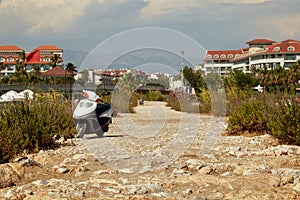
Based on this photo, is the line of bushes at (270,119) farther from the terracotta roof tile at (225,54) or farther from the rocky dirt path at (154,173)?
the terracotta roof tile at (225,54)

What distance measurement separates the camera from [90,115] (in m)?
13.5

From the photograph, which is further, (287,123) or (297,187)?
(287,123)

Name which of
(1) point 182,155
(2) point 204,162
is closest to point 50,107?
(1) point 182,155

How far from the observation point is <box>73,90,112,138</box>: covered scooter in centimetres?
1343

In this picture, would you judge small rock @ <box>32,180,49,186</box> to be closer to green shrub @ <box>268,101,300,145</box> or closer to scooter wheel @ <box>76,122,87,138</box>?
scooter wheel @ <box>76,122,87,138</box>

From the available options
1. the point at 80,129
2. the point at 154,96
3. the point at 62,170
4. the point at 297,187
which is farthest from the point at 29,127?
the point at 154,96

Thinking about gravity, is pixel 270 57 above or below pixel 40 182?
above

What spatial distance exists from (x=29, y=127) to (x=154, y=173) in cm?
421

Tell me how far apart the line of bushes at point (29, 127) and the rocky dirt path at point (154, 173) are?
0.51 metres

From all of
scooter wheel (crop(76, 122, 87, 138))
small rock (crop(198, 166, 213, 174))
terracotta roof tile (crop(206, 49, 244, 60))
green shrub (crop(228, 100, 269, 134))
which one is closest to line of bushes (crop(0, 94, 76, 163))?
scooter wheel (crop(76, 122, 87, 138))

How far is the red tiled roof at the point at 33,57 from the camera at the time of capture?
358ft

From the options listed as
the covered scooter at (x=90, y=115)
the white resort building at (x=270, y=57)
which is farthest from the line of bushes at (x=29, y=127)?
the white resort building at (x=270, y=57)

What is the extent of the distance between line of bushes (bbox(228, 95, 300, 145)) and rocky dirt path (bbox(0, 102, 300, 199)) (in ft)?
1.47

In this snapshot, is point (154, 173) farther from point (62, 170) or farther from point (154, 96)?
point (154, 96)
